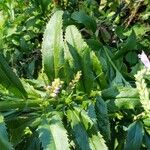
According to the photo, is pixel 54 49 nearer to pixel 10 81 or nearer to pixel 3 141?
pixel 10 81

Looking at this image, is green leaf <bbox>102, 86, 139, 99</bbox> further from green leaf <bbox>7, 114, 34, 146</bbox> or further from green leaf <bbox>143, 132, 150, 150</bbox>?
green leaf <bbox>7, 114, 34, 146</bbox>

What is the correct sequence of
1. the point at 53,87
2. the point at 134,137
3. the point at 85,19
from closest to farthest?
1. the point at 53,87
2. the point at 134,137
3. the point at 85,19

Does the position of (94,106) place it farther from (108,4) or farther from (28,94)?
(108,4)

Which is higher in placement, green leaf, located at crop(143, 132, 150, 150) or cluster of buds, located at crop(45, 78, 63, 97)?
cluster of buds, located at crop(45, 78, 63, 97)

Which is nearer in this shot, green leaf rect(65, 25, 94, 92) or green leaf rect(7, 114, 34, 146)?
green leaf rect(7, 114, 34, 146)

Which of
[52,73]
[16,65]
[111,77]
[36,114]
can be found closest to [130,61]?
[111,77]

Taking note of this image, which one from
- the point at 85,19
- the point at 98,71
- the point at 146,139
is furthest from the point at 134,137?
the point at 85,19

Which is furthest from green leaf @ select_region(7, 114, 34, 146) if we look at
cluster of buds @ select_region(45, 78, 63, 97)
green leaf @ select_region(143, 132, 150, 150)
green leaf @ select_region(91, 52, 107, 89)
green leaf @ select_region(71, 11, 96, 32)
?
green leaf @ select_region(71, 11, 96, 32)
